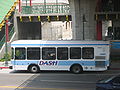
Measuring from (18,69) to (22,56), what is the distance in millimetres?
1087

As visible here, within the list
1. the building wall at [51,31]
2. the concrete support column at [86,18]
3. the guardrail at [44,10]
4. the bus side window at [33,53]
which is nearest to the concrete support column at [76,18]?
the concrete support column at [86,18]

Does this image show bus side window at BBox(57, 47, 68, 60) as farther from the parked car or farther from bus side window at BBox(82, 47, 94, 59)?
the parked car

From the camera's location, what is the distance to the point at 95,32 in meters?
33.2

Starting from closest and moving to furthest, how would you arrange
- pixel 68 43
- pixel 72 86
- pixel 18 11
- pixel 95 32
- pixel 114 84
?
pixel 114 84 → pixel 72 86 → pixel 68 43 → pixel 95 32 → pixel 18 11

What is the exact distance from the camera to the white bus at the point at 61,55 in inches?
842

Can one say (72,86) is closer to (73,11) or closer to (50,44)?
(50,44)

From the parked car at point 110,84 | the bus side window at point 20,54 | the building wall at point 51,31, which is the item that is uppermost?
the building wall at point 51,31

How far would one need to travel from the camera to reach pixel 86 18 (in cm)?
3284

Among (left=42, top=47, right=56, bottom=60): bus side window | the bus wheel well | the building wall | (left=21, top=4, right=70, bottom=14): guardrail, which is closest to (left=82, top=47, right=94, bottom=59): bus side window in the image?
(left=42, top=47, right=56, bottom=60): bus side window

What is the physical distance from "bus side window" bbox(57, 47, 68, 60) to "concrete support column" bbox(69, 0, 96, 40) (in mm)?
11427

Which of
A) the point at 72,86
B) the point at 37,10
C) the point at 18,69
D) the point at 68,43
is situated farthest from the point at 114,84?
the point at 37,10

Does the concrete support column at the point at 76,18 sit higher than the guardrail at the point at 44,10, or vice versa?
the guardrail at the point at 44,10

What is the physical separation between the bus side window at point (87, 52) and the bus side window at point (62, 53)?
4.34ft

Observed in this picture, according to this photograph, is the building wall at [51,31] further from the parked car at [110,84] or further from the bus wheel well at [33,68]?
the parked car at [110,84]
